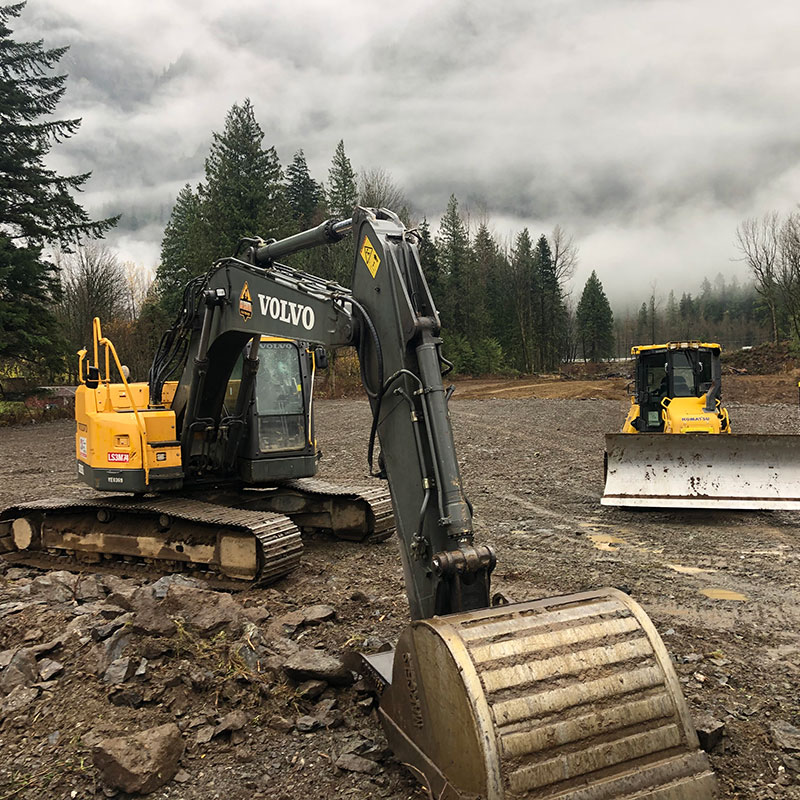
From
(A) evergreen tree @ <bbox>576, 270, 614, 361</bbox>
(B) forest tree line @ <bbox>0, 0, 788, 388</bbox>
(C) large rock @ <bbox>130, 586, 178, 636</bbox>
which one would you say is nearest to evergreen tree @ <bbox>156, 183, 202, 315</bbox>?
(B) forest tree line @ <bbox>0, 0, 788, 388</bbox>

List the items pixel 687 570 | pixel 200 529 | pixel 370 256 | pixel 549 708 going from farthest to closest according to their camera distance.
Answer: pixel 200 529 → pixel 687 570 → pixel 370 256 → pixel 549 708

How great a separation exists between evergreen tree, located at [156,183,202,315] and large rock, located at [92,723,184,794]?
97.1 feet

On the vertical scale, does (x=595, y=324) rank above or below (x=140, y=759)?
above

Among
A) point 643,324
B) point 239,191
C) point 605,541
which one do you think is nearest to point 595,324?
point 643,324

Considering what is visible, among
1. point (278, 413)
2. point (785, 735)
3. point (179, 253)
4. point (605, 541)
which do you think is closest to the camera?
point (785, 735)

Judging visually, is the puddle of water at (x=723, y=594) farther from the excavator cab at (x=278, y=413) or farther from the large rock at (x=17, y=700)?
the large rock at (x=17, y=700)

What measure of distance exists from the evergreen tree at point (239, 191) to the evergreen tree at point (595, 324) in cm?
3703

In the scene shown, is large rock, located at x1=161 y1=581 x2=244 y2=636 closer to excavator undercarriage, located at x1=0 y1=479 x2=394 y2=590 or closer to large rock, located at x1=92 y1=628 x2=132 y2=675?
large rock, located at x1=92 y1=628 x2=132 y2=675

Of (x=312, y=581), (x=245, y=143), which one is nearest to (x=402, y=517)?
(x=312, y=581)

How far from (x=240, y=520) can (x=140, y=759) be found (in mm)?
3244

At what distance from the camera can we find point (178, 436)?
23.7 feet

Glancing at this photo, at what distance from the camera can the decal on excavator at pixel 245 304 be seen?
19.7 ft

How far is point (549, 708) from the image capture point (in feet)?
9.09

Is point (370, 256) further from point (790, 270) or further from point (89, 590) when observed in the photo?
point (790, 270)
